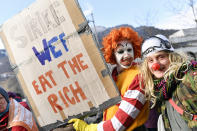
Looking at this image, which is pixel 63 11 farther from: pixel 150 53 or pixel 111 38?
pixel 150 53

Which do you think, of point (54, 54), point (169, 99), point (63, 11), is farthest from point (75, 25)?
point (169, 99)

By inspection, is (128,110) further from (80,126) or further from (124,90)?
(80,126)

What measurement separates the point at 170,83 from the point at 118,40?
86 cm

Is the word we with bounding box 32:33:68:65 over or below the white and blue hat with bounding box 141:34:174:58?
over

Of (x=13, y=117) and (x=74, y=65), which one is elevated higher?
(x=74, y=65)

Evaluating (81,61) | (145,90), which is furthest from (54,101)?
(145,90)

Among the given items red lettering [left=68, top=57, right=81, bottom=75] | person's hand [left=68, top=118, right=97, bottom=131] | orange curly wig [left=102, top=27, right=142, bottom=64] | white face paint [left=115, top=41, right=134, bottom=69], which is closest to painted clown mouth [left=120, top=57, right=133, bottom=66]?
white face paint [left=115, top=41, right=134, bottom=69]

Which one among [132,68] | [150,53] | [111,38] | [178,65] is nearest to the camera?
[178,65]

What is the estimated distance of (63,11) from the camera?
1.58m

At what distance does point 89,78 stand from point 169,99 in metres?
0.73

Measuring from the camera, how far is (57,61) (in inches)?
63.6

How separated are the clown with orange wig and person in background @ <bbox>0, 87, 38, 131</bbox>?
0.68 metres

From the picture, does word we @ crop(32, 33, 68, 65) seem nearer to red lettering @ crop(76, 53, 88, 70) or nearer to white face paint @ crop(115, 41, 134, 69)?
red lettering @ crop(76, 53, 88, 70)

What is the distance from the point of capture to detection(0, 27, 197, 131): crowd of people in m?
1.31
